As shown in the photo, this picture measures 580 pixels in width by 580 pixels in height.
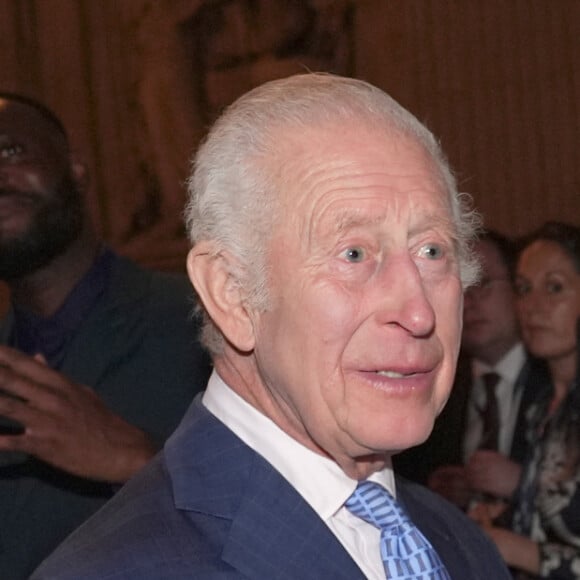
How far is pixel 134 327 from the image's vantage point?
3256 millimetres

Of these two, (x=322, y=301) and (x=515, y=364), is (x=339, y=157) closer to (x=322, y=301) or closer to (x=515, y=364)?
(x=322, y=301)

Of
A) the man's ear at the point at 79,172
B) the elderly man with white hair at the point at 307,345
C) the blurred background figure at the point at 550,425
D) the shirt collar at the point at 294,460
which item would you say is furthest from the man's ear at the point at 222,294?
the blurred background figure at the point at 550,425

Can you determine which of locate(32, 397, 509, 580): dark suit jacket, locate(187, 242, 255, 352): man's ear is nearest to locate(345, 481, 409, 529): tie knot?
locate(32, 397, 509, 580): dark suit jacket

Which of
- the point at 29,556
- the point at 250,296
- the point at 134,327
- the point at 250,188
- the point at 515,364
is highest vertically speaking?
the point at 250,188

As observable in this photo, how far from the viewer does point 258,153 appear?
6.40 feet

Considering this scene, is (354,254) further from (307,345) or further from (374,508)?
(374,508)

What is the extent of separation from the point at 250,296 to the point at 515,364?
298 cm

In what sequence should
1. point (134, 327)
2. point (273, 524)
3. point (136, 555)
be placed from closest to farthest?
1. point (136, 555)
2. point (273, 524)
3. point (134, 327)

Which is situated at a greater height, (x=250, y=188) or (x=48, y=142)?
(x=250, y=188)

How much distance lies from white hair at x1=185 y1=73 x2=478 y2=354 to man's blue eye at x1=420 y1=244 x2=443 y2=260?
3.5 inches

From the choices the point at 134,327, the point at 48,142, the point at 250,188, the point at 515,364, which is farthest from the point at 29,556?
the point at 515,364

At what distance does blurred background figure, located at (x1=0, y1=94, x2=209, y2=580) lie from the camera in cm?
286

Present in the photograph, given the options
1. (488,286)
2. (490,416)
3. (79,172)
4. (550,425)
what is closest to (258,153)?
(79,172)

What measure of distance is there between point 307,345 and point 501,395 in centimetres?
295
